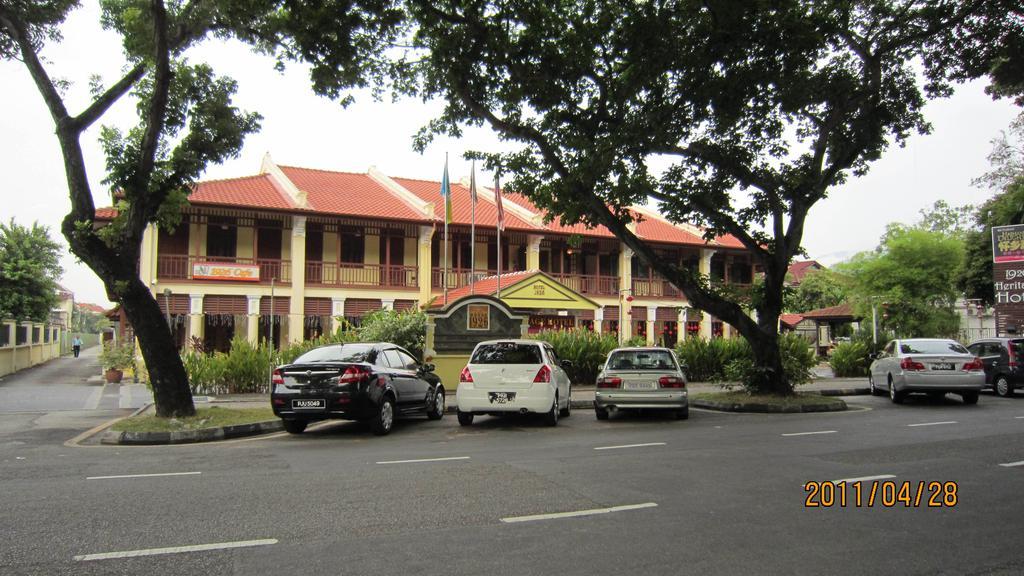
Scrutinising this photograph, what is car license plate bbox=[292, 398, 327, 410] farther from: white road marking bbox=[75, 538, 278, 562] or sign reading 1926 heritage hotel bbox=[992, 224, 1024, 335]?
sign reading 1926 heritage hotel bbox=[992, 224, 1024, 335]

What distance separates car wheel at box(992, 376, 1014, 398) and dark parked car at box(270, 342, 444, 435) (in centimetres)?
1578

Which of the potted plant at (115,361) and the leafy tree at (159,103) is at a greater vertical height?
the leafy tree at (159,103)

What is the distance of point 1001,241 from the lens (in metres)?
22.9

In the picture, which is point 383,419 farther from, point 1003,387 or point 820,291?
point 820,291

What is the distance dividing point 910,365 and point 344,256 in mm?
20867

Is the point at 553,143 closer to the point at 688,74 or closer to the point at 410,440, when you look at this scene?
the point at 688,74

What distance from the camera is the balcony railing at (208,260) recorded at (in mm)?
25266

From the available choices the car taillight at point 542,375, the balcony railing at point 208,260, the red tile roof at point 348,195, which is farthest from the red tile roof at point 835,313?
the car taillight at point 542,375

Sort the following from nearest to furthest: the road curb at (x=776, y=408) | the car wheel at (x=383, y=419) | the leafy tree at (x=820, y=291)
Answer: the car wheel at (x=383, y=419), the road curb at (x=776, y=408), the leafy tree at (x=820, y=291)

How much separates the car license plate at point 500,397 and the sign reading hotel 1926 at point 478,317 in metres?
6.07

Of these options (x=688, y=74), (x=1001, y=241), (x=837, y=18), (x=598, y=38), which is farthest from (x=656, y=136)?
(x=1001, y=241)

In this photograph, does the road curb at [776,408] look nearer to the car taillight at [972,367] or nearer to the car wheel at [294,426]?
the car taillight at [972,367]

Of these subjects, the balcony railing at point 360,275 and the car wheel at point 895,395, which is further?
the balcony railing at point 360,275

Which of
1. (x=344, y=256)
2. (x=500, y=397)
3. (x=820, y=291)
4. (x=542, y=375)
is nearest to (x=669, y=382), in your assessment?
(x=542, y=375)
